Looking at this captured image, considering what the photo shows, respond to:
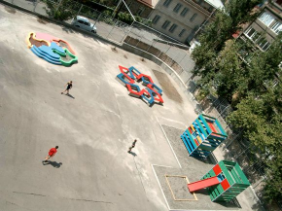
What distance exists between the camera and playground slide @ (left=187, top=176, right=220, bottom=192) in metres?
19.4

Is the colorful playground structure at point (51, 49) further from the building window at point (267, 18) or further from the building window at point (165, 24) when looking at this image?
the building window at point (267, 18)

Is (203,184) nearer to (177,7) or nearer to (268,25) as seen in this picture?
(268,25)

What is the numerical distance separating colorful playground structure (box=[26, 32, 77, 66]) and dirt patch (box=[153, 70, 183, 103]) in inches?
442

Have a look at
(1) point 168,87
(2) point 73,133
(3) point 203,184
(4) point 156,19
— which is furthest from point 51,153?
(4) point 156,19

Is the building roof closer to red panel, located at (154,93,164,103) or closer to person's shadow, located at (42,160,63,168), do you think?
red panel, located at (154,93,164,103)

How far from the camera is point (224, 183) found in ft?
62.2

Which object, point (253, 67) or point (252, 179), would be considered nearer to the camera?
point (252, 179)

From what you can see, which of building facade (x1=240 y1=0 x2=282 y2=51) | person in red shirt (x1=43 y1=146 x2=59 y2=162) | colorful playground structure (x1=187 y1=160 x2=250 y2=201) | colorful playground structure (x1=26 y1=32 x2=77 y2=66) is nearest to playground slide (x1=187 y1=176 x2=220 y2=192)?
colorful playground structure (x1=187 y1=160 x2=250 y2=201)

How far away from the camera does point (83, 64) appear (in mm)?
25656

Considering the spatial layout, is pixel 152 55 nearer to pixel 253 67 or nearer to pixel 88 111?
pixel 253 67

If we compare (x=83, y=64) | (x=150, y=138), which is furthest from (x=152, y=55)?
(x=150, y=138)

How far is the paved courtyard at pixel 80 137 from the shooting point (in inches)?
566

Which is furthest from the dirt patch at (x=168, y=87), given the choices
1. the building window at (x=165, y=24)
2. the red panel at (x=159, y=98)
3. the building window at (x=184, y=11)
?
the building window at (x=184, y=11)

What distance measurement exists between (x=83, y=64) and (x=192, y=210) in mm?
16517
